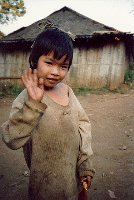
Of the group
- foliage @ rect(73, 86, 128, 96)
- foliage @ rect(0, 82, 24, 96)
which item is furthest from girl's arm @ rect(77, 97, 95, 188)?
foliage @ rect(0, 82, 24, 96)

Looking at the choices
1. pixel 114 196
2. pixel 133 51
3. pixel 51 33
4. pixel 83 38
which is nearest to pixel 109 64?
pixel 83 38

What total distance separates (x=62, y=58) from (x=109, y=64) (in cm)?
816

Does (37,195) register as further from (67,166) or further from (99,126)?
(99,126)

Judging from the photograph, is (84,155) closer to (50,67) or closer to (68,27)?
(50,67)

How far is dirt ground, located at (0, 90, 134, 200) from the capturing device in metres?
2.10

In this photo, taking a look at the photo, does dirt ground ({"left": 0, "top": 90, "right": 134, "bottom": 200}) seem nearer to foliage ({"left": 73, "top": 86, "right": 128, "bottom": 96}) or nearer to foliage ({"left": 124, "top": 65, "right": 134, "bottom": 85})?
foliage ({"left": 73, "top": 86, "right": 128, "bottom": 96})

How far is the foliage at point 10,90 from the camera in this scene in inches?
378

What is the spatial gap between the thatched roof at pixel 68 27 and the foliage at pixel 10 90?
2765 mm

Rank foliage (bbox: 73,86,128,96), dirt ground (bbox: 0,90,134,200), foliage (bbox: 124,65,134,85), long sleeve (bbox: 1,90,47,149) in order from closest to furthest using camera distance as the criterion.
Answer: long sleeve (bbox: 1,90,47,149)
dirt ground (bbox: 0,90,134,200)
foliage (bbox: 73,86,128,96)
foliage (bbox: 124,65,134,85)

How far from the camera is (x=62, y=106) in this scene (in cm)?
108

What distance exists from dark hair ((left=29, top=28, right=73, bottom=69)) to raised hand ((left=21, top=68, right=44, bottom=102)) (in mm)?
255

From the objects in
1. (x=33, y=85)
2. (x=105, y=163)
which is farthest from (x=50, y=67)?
(x=105, y=163)

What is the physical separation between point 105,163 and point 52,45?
2.49 m

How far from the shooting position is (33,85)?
81 centimetres
